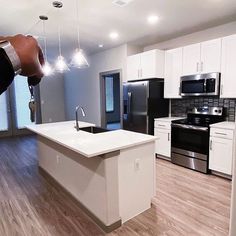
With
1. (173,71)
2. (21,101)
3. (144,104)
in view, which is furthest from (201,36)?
(21,101)

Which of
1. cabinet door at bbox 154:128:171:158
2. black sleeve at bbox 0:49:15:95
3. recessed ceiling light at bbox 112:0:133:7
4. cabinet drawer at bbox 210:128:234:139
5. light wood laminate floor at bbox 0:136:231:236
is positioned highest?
recessed ceiling light at bbox 112:0:133:7

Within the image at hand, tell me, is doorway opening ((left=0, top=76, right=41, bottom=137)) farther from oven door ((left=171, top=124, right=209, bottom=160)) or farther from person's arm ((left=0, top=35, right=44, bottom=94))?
person's arm ((left=0, top=35, right=44, bottom=94))

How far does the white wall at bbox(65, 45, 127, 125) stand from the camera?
5.30m

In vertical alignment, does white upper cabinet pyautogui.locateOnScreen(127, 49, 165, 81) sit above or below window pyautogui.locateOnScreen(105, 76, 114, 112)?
above

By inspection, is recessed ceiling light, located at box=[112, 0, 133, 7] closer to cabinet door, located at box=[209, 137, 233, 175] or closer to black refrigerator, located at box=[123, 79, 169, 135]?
black refrigerator, located at box=[123, 79, 169, 135]

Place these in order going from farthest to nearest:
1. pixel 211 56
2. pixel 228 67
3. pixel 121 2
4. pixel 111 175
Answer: pixel 211 56 < pixel 228 67 < pixel 121 2 < pixel 111 175

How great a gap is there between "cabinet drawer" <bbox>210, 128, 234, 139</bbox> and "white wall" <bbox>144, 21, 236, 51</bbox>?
1.77 metres

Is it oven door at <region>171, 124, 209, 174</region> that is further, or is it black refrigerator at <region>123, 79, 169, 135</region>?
black refrigerator at <region>123, 79, 169, 135</region>

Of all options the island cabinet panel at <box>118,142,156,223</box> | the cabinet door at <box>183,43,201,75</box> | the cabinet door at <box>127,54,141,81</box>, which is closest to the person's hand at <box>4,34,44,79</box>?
the island cabinet panel at <box>118,142,156,223</box>

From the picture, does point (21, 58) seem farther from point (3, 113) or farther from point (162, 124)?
point (3, 113)

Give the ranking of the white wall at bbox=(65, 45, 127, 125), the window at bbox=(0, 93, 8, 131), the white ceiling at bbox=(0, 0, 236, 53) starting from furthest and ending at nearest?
1. the window at bbox=(0, 93, 8, 131)
2. the white wall at bbox=(65, 45, 127, 125)
3. the white ceiling at bbox=(0, 0, 236, 53)

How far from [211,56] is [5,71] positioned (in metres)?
3.57

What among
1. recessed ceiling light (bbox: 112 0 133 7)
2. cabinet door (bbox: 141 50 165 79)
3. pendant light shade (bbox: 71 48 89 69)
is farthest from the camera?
cabinet door (bbox: 141 50 165 79)

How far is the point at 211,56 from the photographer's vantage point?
3.54 m
